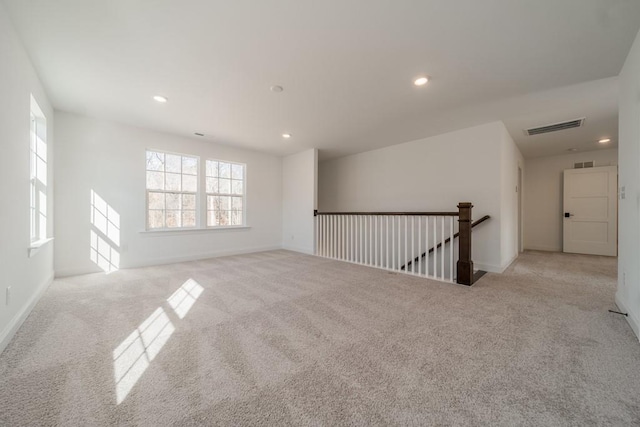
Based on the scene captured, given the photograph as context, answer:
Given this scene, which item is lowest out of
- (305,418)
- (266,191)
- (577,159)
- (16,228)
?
(305,418)

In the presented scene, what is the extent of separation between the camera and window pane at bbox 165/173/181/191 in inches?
179

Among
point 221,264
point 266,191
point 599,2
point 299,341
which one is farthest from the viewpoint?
point 266,191

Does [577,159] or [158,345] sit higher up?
[577,159]

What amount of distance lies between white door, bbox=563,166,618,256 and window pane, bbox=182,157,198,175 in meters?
8.08

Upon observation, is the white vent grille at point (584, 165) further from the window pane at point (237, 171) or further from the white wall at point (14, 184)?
the white wall at point (14, 184)

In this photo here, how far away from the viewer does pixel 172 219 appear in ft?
15.1

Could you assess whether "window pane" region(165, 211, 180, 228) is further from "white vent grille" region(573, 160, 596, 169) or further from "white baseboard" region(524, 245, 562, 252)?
"white vent grille" region(573, 160, 596, 169)

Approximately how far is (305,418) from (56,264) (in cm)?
441

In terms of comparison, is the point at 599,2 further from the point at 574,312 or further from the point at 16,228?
the point at 16,228

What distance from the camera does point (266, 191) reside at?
5.98 metres

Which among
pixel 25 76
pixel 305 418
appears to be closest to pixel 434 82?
pixel 305 418

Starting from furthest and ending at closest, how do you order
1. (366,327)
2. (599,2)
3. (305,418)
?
1. (366,327)
2. (599,2)
3. (305,418)

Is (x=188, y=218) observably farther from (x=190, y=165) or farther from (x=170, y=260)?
(x=190, y=165)

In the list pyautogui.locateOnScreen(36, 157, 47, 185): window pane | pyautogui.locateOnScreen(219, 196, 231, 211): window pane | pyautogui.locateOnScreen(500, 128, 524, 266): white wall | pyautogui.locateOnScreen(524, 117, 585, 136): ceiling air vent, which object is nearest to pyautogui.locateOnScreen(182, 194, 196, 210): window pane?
pyautogui.locateOnScreen(219, 196, 231, 211): window pane
